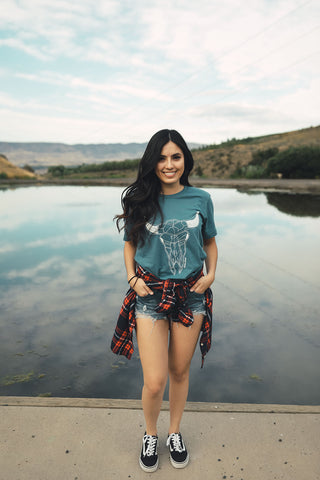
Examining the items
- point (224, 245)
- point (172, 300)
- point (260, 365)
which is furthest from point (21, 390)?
point (224, 245)

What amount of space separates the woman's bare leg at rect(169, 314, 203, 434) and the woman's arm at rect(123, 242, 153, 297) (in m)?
0.24

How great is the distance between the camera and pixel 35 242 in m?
8.12

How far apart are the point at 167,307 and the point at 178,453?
788 mm

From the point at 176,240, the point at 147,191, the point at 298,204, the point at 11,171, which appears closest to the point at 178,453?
the point at 176,240

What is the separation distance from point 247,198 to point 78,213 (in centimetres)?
689

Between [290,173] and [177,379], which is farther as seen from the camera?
[290,173]

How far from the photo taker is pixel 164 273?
1958mm

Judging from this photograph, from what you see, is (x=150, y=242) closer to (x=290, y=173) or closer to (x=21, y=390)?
(x=21, y=390)

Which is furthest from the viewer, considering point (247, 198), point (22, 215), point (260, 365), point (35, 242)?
point (247, 198)

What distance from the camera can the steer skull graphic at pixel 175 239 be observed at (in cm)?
193

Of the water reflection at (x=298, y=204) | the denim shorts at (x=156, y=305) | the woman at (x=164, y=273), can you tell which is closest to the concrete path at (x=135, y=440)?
the woman at (x=164, y=273)

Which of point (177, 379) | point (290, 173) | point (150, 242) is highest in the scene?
point (150, 242)

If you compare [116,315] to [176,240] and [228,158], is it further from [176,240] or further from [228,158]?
[228,158]

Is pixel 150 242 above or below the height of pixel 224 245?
above
